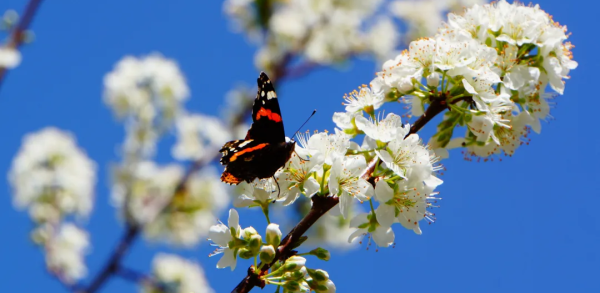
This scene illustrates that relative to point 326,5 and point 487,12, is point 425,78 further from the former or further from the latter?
point 326,5

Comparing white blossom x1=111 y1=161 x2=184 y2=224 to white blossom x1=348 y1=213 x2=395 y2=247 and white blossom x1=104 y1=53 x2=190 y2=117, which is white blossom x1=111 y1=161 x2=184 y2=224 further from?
white blossom x1=348 y1=213 x2=395 y2=247

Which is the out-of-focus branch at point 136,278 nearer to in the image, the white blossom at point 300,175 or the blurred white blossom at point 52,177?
the blurred white blossom at point 52,177

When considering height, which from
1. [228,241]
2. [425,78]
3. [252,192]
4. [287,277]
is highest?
[425,78]

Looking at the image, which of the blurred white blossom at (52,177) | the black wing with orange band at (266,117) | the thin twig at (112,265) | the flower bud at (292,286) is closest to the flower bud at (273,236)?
the flower bud at (292,286)

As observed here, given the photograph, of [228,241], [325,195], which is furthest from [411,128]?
[228,241]

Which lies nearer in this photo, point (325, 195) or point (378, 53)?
point (325, 195)

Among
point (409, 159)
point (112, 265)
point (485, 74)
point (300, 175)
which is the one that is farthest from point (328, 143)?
point (112, 265)

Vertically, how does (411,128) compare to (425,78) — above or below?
below

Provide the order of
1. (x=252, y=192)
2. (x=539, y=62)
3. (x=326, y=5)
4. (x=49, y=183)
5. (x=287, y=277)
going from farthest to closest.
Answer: (x=326, y=5)
(x=49, y=183)
(x=539, y=62)
(x=252, y=192)
(x=287, y=277)
